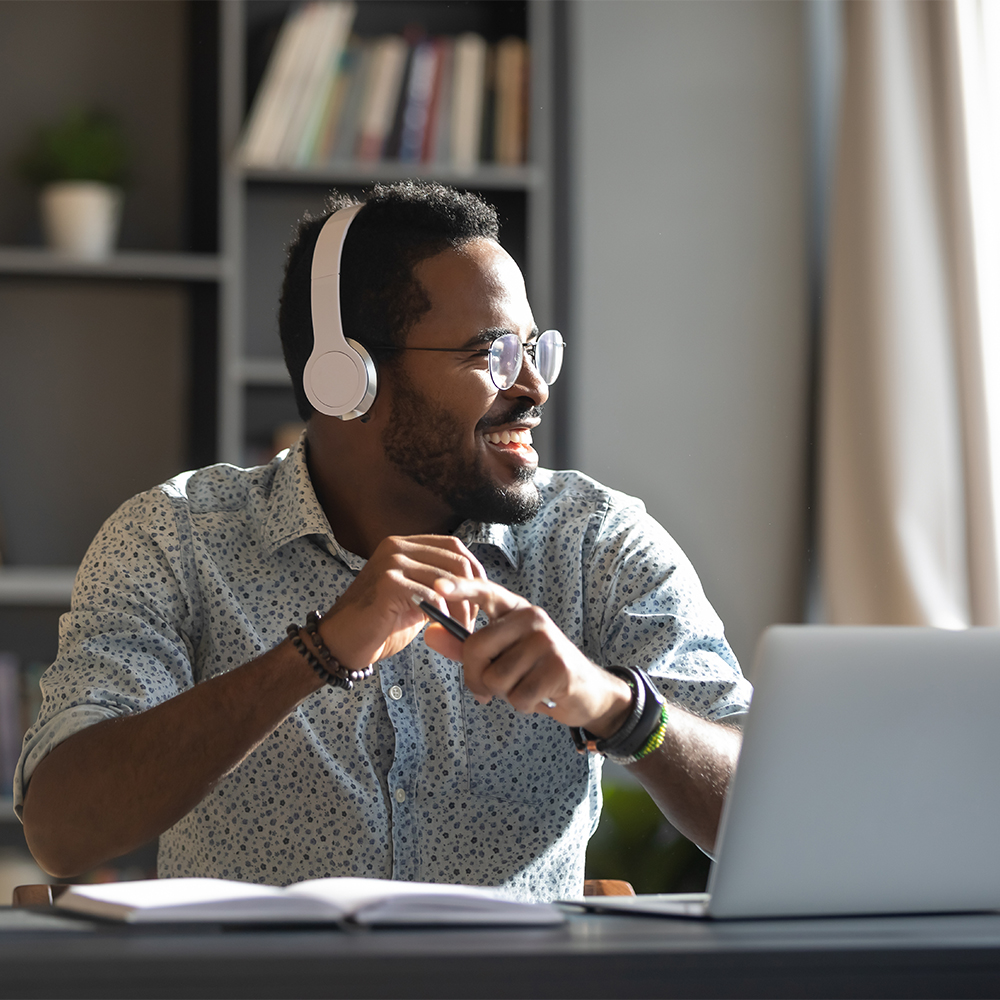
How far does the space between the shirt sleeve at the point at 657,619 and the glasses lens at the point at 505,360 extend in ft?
0.64

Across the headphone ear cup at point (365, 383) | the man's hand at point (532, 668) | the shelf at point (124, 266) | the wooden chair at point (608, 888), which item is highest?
the shelf at point (124, 266)

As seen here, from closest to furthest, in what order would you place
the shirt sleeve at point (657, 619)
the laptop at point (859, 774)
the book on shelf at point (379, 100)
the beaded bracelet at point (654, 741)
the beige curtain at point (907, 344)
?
the laptop at point (859, 774) → the beaded bracelet at point (654, 741) → the shirt sleeve at point (657, 619) → the beige curtain at point (907, 344) → the book on shelf at point (379, 100)

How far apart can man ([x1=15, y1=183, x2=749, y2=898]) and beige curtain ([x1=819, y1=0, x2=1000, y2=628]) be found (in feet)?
3.16

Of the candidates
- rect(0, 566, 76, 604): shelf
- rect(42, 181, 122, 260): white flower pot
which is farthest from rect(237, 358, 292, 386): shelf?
rect(0, 566, 76, 604): shelf

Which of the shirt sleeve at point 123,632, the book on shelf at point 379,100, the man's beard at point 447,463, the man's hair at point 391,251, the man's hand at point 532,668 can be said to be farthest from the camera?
the book on shelf at point 379,100

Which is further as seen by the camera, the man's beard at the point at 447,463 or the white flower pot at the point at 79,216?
the white flower pot at the point at 79,216

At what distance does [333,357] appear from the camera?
1.42 m

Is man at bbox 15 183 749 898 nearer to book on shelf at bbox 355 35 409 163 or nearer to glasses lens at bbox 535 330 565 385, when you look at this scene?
glasses lens at bbox 535 330 565 385

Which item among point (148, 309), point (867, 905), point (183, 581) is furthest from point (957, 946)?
point (148, 309)


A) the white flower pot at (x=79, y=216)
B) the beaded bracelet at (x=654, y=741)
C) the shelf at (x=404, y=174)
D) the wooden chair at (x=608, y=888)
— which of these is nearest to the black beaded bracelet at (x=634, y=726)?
the beaded bracelet at (x=654, y=741)

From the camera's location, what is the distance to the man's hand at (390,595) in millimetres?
1012

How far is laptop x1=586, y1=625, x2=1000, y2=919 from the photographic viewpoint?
0.67m

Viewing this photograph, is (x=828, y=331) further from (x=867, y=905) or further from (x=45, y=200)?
(x=867, y=905)

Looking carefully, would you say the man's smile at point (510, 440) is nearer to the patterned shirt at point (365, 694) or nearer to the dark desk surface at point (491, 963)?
the patterned shirt at point (365, 694)
